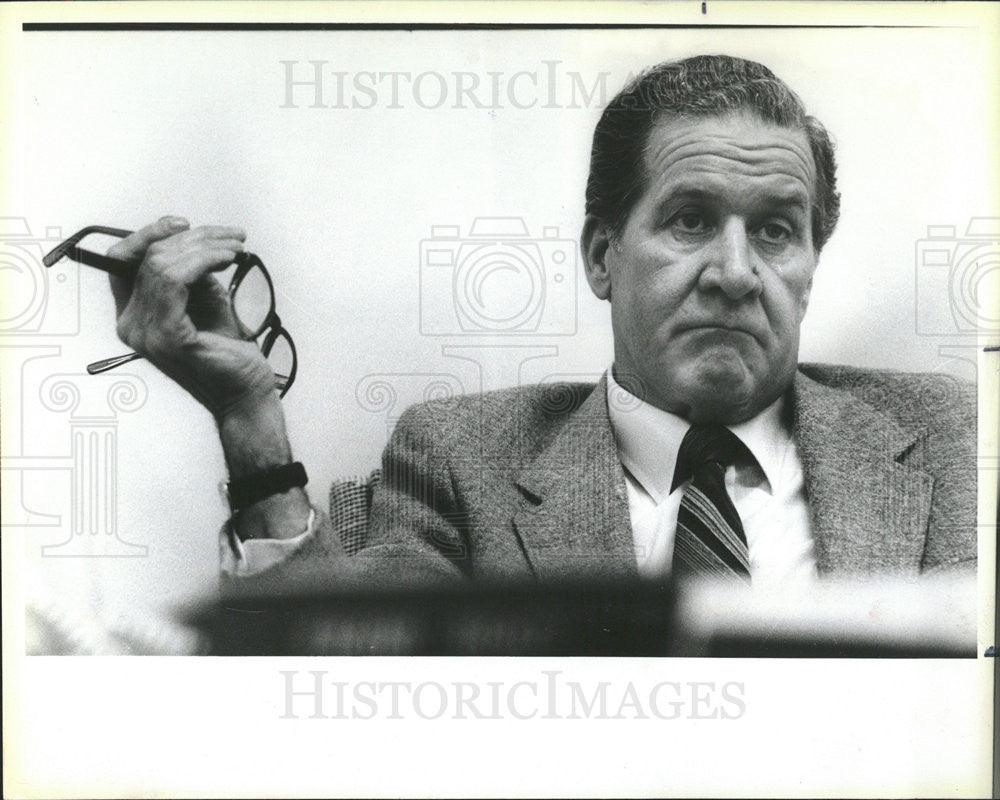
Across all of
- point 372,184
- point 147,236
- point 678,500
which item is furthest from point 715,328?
point 147,236

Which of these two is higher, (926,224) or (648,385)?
(926,224)

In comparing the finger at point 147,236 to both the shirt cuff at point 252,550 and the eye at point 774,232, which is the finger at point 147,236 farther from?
the eye at point 774,232

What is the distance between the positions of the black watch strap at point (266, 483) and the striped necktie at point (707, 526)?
3.92 feet

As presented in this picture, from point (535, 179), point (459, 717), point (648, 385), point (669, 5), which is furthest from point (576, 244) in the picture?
point (459, 717)

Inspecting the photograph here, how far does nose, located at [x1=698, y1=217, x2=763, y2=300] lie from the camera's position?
11.3 feet

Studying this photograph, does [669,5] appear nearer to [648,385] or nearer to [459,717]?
[648,385]

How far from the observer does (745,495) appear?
11.5 feet

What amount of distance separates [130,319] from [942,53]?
108 inches

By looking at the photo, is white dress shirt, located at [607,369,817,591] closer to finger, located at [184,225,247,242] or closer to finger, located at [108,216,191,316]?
finger, located at [184,225,247,242]

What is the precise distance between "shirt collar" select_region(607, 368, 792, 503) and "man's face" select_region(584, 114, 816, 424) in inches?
1.4

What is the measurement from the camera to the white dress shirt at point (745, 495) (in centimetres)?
351

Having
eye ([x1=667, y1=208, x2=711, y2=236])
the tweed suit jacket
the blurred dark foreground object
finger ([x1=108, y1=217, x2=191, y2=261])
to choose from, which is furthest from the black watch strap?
eye ([x1=667, y1=208, x2=711, y2=236])

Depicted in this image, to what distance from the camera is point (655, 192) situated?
349cm

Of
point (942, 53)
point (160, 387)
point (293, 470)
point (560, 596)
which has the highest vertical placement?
point (942, 53)
